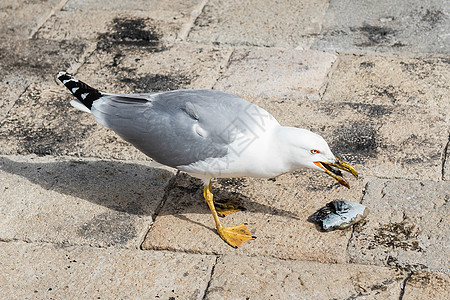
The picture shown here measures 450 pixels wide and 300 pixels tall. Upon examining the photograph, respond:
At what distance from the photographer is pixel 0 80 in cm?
604

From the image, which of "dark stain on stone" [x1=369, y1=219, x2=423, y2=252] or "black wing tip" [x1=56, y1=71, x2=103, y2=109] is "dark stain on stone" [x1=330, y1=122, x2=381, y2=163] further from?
"black wing tip" [x1=56, y1=71, x2=103, y2=109]

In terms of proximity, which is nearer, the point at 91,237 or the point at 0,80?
the point at 91,237

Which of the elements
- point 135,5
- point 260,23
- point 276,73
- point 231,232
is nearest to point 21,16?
point 135,5

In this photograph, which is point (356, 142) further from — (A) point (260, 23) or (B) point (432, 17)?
(B) point (432, 17)

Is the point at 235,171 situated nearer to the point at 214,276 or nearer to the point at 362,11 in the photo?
the point at 214,276

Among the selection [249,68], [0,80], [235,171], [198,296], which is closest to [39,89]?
[0,80]

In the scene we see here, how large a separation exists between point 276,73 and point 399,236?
7.57 ft

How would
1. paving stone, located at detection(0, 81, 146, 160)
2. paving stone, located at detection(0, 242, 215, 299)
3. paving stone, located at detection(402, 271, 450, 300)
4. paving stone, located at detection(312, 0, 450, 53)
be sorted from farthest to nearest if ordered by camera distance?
1. paving stone, located at detection(312, 0, 450, 53)
2. paving stone, located at detection(0, 81, 146, 160)
3. paving stone, located at detection(0, 242, 215, 299)
4. paving stone, located at detection(402, 271, 450, 300)

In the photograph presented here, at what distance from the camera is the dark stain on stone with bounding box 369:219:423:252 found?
12.9 ft

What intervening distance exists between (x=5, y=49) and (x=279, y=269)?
162 inches

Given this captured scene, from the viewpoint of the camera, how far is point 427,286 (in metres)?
3.63

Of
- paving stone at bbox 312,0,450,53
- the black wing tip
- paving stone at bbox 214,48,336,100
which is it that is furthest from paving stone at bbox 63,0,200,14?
the black wing tip

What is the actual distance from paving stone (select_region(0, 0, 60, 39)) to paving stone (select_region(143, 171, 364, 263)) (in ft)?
10.2

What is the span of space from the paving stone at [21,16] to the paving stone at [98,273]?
3.33 m
